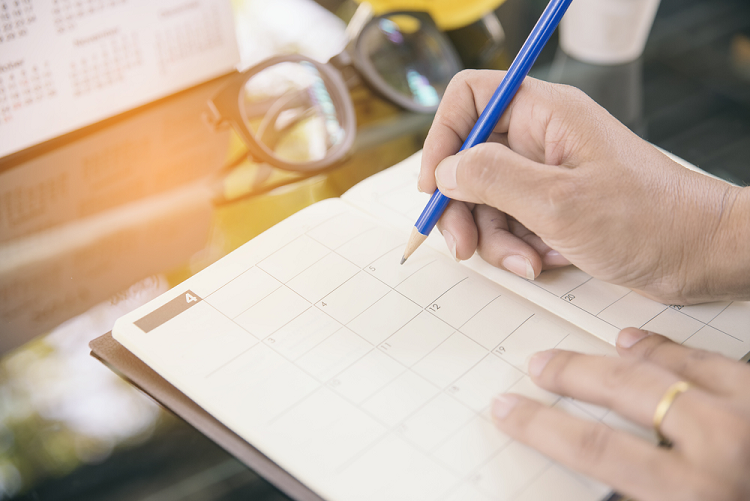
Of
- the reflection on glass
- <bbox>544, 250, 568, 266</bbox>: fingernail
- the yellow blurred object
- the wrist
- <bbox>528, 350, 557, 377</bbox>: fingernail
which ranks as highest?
the yellow blurred object

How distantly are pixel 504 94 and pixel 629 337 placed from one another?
0.28 m

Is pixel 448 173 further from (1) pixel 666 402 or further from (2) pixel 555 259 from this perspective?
(1) pixel 666 402

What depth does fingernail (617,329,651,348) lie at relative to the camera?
21.0 inches

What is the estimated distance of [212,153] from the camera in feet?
2.88

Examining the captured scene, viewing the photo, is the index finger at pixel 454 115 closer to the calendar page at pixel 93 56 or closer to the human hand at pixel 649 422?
the human hand at pixel 649 422

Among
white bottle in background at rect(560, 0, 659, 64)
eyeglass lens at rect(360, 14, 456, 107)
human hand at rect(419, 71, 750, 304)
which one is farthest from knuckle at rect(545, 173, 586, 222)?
white bottle in background at rect(560, 0, 659, 64)

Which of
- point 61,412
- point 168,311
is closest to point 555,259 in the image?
point 168,311

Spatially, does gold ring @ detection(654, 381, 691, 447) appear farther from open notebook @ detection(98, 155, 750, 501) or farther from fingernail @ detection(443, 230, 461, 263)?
fingernail @ detection(443, 230, 461, 263)

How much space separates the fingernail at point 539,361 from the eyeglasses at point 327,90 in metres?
0.45

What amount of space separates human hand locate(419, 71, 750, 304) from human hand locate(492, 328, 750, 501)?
3.8 inches

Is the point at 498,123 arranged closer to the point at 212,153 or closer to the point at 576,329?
the point at 576,329

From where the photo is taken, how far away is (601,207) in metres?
0.54

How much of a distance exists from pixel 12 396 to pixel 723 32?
52.3 inches

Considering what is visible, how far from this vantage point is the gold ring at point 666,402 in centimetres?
44
